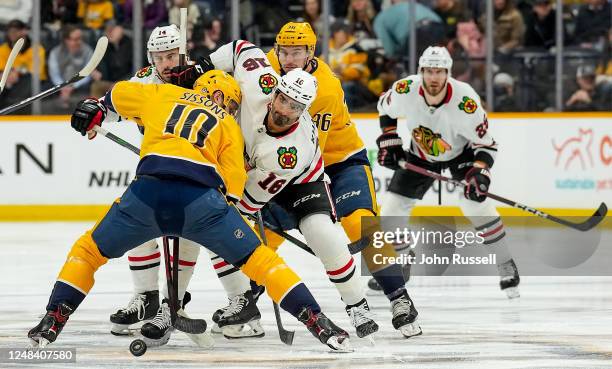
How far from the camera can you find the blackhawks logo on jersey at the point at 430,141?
6309mm

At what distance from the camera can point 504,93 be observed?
9461 mm

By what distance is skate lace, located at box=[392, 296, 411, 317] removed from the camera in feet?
16.3

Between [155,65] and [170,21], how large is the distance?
14.8 feet

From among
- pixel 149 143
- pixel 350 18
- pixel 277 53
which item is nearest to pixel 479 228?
pixel 277 53

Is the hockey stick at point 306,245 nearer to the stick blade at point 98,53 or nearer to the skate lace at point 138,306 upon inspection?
the skate lace at point 138,306

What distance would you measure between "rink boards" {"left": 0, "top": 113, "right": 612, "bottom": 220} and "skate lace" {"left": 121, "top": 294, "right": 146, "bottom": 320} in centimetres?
409

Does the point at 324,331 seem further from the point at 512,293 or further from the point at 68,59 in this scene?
the point at 68,59

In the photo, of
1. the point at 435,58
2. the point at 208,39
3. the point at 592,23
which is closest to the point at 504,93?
the point at 592,23

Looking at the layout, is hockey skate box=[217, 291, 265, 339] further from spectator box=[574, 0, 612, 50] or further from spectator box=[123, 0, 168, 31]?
spectator box=[574, 0, 612, 50]

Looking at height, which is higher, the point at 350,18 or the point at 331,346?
the point at 350,18

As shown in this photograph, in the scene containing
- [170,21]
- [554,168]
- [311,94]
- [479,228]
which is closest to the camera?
[311,94]

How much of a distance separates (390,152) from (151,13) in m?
3.66

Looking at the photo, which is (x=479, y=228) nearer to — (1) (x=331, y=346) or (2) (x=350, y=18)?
(1) (x=331, y=346)

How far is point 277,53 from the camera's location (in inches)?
207
